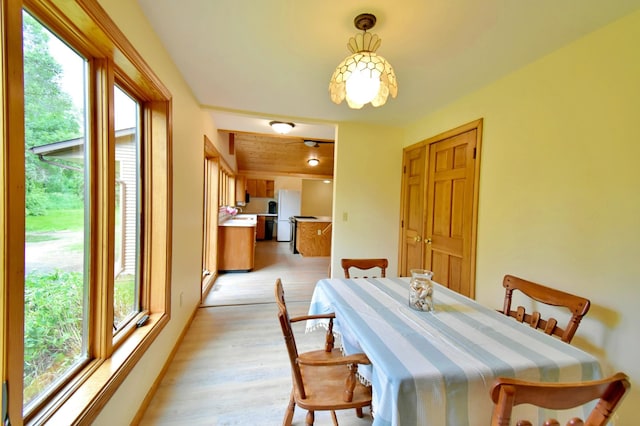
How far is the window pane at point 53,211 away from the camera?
88 centimetres

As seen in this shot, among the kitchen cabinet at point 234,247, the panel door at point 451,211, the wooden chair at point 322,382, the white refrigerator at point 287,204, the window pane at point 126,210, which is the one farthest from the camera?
the white refrigerator at point 287,204

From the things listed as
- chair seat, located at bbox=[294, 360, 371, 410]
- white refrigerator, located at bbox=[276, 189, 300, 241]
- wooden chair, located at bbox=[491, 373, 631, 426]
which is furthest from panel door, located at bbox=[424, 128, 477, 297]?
white refrigerator, located at bbox=[276, 189, 300, 241]

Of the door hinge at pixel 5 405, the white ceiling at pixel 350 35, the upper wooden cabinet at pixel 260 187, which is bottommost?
the door hinge at pixel 5 405

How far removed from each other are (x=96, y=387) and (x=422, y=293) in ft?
5.18

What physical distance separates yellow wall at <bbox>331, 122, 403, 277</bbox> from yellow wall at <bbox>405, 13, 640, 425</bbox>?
4.36ft

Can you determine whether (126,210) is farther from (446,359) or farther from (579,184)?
(579,184)

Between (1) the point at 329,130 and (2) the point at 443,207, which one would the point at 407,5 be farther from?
(1) the point at 329,130

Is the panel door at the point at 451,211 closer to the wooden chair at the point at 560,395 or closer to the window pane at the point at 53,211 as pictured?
the wooden chair at the point at 560,395

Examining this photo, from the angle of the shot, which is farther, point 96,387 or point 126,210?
point 126,210

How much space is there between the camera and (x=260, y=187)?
29.3 ft

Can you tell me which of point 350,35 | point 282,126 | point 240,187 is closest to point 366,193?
point 282,126

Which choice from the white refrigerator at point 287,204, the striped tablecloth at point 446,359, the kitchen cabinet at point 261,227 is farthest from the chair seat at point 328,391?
the kitchen cabinet at point 261,227

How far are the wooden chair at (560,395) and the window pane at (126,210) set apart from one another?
1.82 m

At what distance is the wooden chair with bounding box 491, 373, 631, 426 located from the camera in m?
0.64
